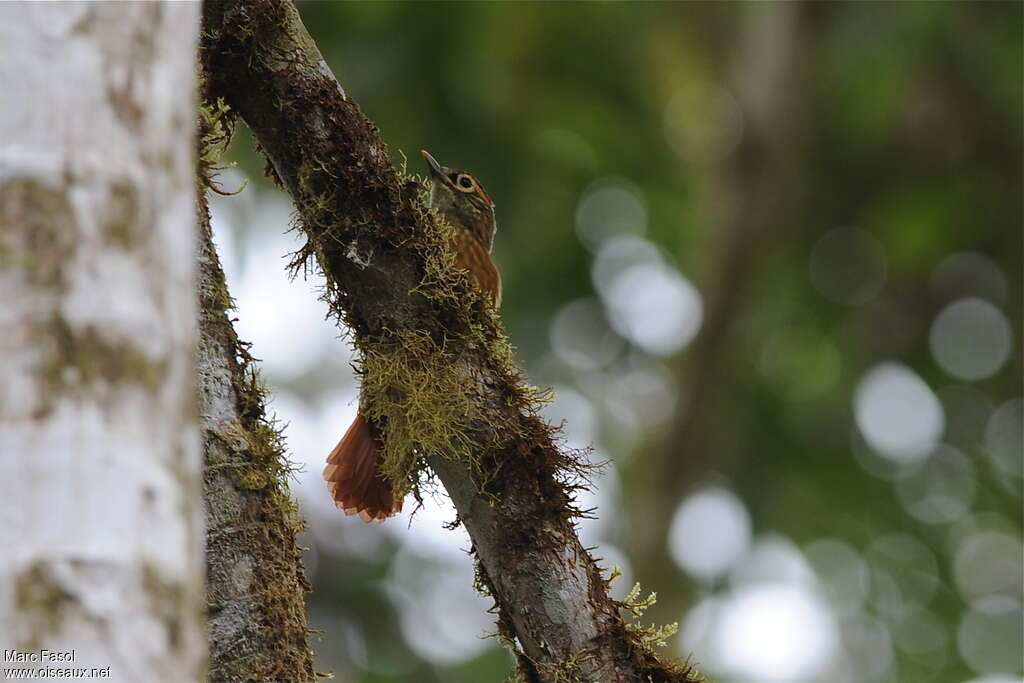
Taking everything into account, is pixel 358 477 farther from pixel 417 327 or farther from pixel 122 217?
pixel 122 217

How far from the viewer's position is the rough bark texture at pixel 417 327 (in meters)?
2.70

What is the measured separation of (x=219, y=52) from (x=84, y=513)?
71.6 inches

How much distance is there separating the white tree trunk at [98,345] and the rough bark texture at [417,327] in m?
1.37

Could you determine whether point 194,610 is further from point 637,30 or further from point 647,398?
point 647,398

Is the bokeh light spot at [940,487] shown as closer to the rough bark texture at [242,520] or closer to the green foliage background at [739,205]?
the green foliage background at [739,205]

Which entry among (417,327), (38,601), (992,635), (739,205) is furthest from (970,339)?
(38,601)

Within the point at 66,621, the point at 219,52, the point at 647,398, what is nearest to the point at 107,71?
the point at 66,621

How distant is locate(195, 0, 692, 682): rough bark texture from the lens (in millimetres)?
2701

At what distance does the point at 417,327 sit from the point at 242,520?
58 centimetres

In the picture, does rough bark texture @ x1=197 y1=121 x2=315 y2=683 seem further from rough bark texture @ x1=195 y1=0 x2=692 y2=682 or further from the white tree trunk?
the white tree trunk

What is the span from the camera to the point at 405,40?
25.8ft

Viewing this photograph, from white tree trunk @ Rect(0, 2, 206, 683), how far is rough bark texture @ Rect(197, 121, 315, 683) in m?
1.30

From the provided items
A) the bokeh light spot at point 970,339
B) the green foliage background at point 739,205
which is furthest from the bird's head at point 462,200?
the bokeh light spot at point 970,339

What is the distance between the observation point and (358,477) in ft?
11.0
